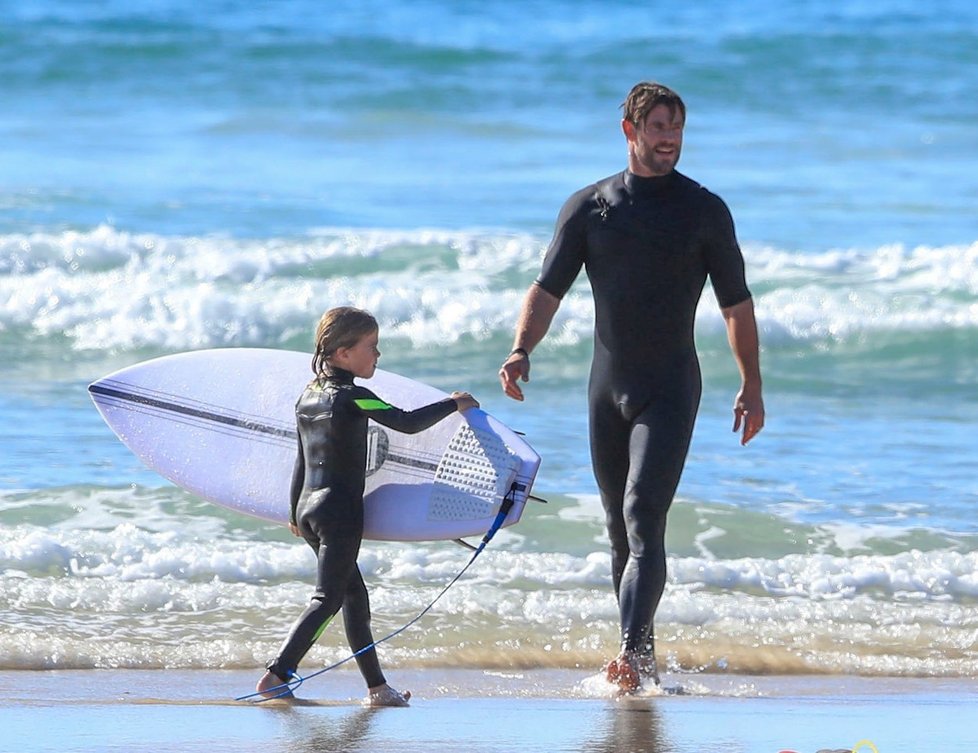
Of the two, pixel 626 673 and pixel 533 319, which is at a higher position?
pixel 533 319

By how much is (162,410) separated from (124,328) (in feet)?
19.7

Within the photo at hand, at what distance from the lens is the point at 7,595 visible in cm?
535

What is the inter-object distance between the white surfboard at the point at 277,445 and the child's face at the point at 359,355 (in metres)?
→ 0.40

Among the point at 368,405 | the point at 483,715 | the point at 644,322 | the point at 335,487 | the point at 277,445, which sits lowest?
the point at 483,715

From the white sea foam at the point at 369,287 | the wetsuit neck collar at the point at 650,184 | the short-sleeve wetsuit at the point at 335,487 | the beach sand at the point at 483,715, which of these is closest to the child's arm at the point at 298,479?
the short-sleeve wetsuit at the point at 335,487

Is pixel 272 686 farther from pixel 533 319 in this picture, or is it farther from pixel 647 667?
pixel 533 319

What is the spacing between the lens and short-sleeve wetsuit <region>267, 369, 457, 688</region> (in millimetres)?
4047

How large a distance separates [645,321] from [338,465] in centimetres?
90

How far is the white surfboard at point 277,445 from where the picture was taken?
4.45 metres

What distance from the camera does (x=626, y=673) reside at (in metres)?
4.05

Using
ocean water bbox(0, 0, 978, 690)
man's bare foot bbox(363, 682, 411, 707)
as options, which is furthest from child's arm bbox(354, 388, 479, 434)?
ocean water bbox(0, 0, 978, 690)

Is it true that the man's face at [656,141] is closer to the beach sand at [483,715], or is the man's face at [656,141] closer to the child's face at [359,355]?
the child's face at [359,355]

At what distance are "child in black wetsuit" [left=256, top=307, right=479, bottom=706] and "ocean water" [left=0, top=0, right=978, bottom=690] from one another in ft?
2.76

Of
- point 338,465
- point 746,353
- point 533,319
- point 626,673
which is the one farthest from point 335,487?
point 746,353
